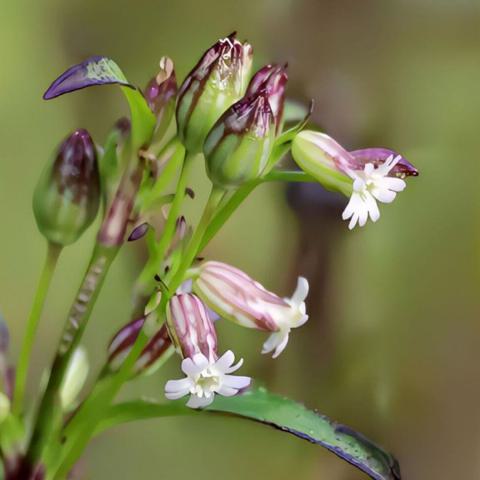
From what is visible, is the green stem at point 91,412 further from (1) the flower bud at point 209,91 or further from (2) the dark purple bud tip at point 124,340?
(1) the flower bud at point 209,91

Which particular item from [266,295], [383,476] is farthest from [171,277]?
[383,476]

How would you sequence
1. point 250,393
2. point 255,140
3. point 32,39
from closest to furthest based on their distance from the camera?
point 255,140 → point 250,393 → point 32,39

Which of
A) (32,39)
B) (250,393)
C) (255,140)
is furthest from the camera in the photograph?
(32,39)

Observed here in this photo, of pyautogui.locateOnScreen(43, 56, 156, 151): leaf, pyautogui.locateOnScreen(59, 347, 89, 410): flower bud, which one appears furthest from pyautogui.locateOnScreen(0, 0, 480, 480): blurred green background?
pyautogui.locateOnScreen(43, 56, 156, 151): leaf

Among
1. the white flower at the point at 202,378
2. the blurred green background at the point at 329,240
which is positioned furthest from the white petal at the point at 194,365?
the blurred green background at the point at 329,240

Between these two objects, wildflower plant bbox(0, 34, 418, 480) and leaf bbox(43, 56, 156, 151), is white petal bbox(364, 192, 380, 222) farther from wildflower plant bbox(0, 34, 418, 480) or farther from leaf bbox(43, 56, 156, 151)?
leaf bbox(43, 56, 156, 151)

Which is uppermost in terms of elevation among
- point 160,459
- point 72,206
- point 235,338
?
point 72,206

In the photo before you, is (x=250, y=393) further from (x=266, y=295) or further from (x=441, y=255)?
(x=441, y=255)

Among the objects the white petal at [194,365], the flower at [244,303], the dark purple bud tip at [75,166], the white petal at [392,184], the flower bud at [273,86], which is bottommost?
the white petal at [194,365]
